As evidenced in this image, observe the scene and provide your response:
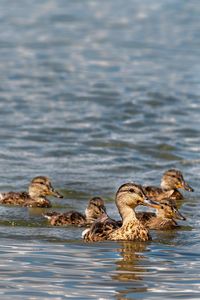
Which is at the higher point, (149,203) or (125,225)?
(149,203)

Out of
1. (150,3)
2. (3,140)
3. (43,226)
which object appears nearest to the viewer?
(43,226)

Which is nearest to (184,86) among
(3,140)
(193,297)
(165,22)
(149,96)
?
(149,96)

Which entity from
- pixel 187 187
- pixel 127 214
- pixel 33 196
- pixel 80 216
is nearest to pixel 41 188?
pixel 33 196

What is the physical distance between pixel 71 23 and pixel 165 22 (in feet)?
8.71

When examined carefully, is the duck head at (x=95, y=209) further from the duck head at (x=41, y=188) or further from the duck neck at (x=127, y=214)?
the duck head at (x=41, y=188)

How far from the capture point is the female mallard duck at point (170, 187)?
562 inches

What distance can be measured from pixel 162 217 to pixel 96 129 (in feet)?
20.6

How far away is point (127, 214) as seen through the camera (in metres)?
11.9

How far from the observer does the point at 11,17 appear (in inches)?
1312

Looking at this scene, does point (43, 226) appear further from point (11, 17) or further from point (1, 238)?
point (11, 17)

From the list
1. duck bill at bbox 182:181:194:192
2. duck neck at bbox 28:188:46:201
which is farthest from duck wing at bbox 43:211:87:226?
duck bill at bbox 182:181:194:192

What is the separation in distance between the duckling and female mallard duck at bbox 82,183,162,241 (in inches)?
15.4

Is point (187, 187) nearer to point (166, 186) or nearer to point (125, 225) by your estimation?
→ point (166, 186)

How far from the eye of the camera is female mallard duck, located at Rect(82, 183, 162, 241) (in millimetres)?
11602
